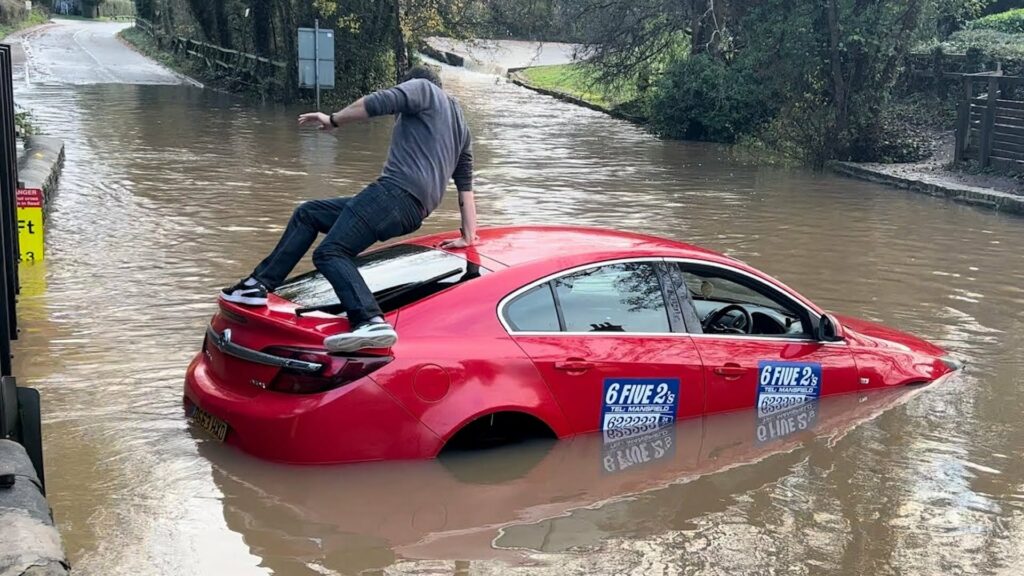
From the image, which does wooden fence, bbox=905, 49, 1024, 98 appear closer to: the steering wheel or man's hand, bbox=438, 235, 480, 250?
the steering wheel

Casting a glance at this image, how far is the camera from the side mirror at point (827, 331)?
6941 millimetres

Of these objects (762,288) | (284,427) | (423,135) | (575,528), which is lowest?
(575,528)

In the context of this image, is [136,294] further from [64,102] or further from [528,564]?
[64,102]

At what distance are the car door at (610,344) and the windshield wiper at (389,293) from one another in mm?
367

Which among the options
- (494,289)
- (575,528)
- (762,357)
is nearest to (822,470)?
(762,357)

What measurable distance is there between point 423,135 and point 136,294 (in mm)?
4637

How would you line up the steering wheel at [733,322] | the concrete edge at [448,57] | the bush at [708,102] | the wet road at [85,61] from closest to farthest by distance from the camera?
the steering wheel at [733,322] < the bush at [708,102] < the wet road at [85,61] < the concrete edge at [448,57]

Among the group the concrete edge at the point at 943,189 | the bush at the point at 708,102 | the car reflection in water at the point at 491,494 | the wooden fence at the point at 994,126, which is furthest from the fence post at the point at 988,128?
the car reflection in water at the point at 491,494

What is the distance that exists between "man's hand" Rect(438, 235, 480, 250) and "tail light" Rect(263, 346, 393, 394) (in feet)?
3.55

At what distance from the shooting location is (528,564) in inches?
194

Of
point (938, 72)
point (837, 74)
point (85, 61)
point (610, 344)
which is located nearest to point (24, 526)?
point (610, 344)

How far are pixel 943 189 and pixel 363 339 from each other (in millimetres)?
14336

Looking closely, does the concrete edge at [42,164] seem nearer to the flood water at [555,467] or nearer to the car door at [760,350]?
the flood water at [555,467]

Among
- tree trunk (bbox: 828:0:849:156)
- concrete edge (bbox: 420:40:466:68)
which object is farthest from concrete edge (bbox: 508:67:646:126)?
tree trunk (bbox: 828:0:849:156)
